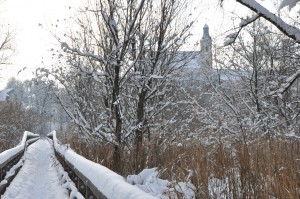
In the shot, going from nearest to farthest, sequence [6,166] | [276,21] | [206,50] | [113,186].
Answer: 1. [113,186]
2. [276,21]
3. [6,166]
4. [206,50]

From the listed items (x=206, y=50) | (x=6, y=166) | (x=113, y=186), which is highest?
(x=206, y=50)

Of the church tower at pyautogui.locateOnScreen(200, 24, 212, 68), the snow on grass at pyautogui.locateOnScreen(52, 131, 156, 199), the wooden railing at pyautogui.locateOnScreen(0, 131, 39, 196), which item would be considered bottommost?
the wooden railing at pyautogui.locateOnScreen(0, 131, 39, 196)

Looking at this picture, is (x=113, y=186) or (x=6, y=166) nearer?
(x=113, y=186)

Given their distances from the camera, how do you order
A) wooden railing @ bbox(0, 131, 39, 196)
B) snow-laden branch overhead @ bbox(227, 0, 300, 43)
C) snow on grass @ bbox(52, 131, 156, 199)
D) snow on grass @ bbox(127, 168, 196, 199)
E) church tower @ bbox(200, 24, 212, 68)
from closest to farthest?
snow on grass @ bbox(52, 131, 156, 199)
snow-laden branch overhead @ bbox(227, 0, 300, 43)
snow on grass @ bbox(127, 168, 196, 199)
wooden railing @ bbox(0, 131, 39, 196)
church tower @ bbox(200, 24, 212, 68)

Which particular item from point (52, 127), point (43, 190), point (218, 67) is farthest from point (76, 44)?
point (52, 127)

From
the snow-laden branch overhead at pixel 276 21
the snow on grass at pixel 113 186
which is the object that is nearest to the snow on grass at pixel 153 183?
the snow on grass at pixel 113 186

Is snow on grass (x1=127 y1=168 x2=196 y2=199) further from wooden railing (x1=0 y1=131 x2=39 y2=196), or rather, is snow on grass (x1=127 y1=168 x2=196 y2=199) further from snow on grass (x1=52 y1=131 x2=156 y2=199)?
wooden railing (x1=0 y1=131 x2=39 y2=196)

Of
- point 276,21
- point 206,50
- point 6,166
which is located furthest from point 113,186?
point 206,50

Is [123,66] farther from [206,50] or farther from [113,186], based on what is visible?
[113,186]

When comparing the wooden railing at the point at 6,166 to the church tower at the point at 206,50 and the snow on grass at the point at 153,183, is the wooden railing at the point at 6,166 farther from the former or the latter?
the church tower at the point at 206,50

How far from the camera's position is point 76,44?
11.3 metres

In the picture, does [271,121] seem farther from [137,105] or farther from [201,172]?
[201,172]

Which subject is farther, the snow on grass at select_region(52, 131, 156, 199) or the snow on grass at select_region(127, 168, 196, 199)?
the snow on grass at select_region(127, 168, 196, 199)

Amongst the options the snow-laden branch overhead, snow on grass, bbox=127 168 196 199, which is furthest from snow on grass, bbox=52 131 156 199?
the snow-laden branch overhead
